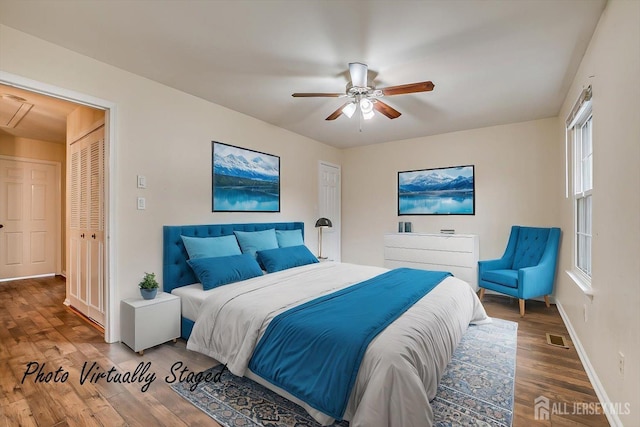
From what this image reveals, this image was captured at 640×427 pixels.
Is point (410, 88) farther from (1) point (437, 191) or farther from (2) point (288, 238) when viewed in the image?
(1) point (437, 191)

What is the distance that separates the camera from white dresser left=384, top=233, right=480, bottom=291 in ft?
14.3

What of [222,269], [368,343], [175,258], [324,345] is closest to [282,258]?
[222,269]

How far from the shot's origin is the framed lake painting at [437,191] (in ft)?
15.6

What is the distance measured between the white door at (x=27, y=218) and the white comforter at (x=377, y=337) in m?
5.06

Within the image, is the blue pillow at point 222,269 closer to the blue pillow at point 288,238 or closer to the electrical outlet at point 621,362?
the blue pillow at point 288,238

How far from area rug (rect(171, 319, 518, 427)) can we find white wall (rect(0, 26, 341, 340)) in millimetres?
1379

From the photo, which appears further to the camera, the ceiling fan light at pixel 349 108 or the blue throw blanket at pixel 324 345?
the ceiling fan light at pixel 349 108

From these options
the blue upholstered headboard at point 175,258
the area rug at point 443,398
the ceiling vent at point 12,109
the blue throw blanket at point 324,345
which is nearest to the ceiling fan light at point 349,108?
the blue throw blanket at point 324,345

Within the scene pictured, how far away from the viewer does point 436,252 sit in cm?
462

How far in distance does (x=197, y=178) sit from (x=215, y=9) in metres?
1.88

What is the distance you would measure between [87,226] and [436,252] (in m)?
4.51

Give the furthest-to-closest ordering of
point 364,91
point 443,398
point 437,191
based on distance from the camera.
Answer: point 437,191
point 364,91
point 443,398

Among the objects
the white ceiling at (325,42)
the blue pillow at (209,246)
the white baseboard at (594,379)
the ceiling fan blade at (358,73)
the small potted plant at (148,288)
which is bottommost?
the white baseboard at (594,379)

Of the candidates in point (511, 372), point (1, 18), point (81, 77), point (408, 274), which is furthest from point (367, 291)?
point (1, 18)
